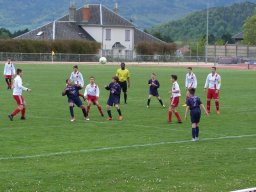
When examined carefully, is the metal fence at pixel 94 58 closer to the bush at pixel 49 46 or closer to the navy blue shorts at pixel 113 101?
the bush at pixel 49 46

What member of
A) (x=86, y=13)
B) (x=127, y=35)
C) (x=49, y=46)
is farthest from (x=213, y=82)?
(x=127, y=35)

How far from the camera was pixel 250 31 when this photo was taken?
13700 centimetres

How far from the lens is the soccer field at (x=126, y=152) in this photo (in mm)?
14594

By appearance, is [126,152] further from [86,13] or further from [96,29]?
[86,13]

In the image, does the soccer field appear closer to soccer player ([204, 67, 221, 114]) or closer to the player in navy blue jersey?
the player in navy blue jersey

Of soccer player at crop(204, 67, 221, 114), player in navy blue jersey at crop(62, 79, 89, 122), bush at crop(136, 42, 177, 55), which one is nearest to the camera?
player in navy blue jersey at crop(62, 79, 89, 122)

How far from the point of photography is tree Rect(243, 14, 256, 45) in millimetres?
135000

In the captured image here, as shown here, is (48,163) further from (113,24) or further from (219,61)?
(113,24)

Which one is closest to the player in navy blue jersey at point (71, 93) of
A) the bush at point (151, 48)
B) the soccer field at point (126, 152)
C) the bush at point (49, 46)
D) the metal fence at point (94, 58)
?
the soccer field at point (126, 152)

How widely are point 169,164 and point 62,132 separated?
639 cm

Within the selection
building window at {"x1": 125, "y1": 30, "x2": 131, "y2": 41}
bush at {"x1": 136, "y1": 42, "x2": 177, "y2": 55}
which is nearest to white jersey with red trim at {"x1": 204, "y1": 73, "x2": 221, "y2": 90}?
bush at {"x1": 136, "y1": 42, "x2": 177, "y2": 55}

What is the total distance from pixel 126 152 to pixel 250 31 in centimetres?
12129

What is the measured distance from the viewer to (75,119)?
26.3 metres

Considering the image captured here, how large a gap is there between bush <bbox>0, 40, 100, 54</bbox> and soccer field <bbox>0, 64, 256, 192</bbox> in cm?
6827
